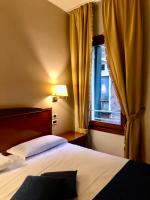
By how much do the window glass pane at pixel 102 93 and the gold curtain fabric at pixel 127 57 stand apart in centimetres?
33

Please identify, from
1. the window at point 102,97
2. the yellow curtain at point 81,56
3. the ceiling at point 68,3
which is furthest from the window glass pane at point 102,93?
the ceiling at point 68,3

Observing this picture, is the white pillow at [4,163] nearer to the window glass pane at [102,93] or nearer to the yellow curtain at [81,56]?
the yellow curtain at [81,56]

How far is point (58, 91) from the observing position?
2.86 m

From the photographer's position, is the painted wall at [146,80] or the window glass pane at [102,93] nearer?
the painted wall at [146,80]

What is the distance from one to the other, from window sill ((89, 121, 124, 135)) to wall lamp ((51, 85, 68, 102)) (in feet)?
2.30

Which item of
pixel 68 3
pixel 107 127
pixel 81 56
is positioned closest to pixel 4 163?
pixel 107 127

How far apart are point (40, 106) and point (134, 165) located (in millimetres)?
1539

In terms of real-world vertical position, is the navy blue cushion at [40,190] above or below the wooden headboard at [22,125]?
below

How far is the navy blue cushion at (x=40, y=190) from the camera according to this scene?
1.22 m

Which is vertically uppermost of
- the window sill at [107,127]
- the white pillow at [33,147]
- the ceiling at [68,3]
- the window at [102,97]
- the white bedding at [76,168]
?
the ceiling at [68,3]

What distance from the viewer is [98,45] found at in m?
3.00

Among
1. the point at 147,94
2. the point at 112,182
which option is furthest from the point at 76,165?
the point at 147,94

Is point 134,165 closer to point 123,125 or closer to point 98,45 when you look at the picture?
point 123,125

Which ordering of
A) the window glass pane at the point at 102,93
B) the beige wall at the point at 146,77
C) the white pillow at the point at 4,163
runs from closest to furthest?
the white pillow at the point at 4,163, the beige wall at the point at 146,77, the window glass pane at the point at 102,93
